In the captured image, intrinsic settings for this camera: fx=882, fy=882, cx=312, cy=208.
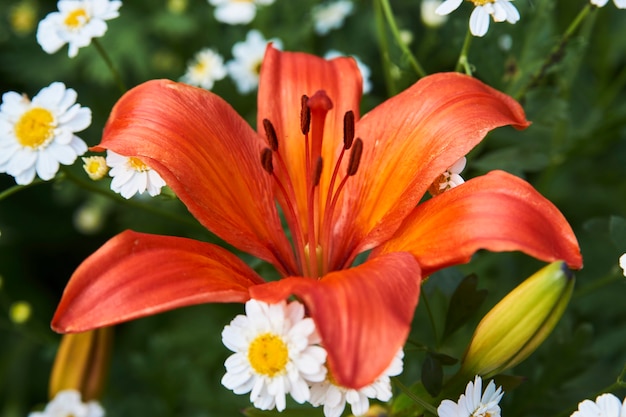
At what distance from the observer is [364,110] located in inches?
68.3

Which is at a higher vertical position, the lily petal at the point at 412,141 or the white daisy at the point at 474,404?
the lily petal at the point at 412,141

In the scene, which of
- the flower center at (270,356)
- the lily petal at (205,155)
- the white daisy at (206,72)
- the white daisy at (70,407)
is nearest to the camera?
the flower center at (270,356)

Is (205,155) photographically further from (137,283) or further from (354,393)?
(354,393)

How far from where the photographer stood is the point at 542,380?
1.34 meters

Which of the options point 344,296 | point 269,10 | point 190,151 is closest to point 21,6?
point 269,10

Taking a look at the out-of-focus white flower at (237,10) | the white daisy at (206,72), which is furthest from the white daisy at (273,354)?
the out-of-focus white flower at (237,10)

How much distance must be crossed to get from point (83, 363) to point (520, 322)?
72 cm

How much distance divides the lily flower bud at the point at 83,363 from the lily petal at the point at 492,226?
0.57 metres

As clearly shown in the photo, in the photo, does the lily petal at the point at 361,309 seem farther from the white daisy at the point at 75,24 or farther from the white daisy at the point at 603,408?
the white daisy at the point at 75,24

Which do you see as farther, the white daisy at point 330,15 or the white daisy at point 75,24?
the white daisy at point 330,15

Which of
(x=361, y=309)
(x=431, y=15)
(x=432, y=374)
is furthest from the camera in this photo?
(x=431, y=15)

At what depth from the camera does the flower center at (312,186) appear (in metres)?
1.14

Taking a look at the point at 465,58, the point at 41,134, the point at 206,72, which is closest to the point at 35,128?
the point at 41,134

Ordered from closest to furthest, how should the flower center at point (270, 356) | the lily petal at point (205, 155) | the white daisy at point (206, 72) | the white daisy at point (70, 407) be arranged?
the flower center at point (270, 356), the lily petal at point (205, 155), the white daisy at point (70, 407), the white daisy at point (206, 72)
